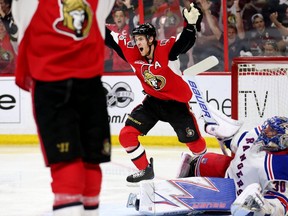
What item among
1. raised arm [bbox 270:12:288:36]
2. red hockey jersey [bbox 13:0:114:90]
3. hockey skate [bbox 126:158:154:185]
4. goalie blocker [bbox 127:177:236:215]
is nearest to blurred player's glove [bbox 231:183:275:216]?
goalie blocker [bbox 127:177:236:215]

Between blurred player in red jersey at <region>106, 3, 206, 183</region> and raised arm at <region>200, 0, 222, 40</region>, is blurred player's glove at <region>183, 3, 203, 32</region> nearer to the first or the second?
blurred player in red jersey at <region>106, 3, 206, 183</region>

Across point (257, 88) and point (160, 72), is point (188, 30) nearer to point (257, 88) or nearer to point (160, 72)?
point (160, 72)

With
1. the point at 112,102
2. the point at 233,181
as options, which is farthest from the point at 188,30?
the point at 112,102

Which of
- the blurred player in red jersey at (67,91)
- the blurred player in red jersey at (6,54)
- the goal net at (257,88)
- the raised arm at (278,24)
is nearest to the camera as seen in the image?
the blurred player in red jersey at (67,91)

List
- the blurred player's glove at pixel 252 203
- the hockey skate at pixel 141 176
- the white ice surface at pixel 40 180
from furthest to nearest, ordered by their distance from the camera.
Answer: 1. the hockey skate at pixel 141 176
2. the white ice surface at pixel 40 180
3. the blurred player's glove at pixel 252 203

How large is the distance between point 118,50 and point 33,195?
3.89 feet

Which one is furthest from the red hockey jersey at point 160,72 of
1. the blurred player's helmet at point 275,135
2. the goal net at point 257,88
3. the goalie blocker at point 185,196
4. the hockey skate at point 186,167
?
the blurred player's helmet at point 275,135

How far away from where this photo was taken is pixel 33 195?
5.18 meters

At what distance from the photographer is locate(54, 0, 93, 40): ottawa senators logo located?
2.89 metres

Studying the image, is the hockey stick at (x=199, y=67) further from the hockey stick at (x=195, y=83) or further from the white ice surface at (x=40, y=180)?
the white ice surface at (x=40, y=180)

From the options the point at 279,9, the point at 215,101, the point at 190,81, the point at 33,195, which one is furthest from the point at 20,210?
the point at 279,9

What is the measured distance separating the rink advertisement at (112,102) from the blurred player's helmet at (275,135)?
4.10 meters

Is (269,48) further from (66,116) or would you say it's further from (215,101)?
(66,116)

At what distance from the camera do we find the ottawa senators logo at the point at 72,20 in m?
2.89
